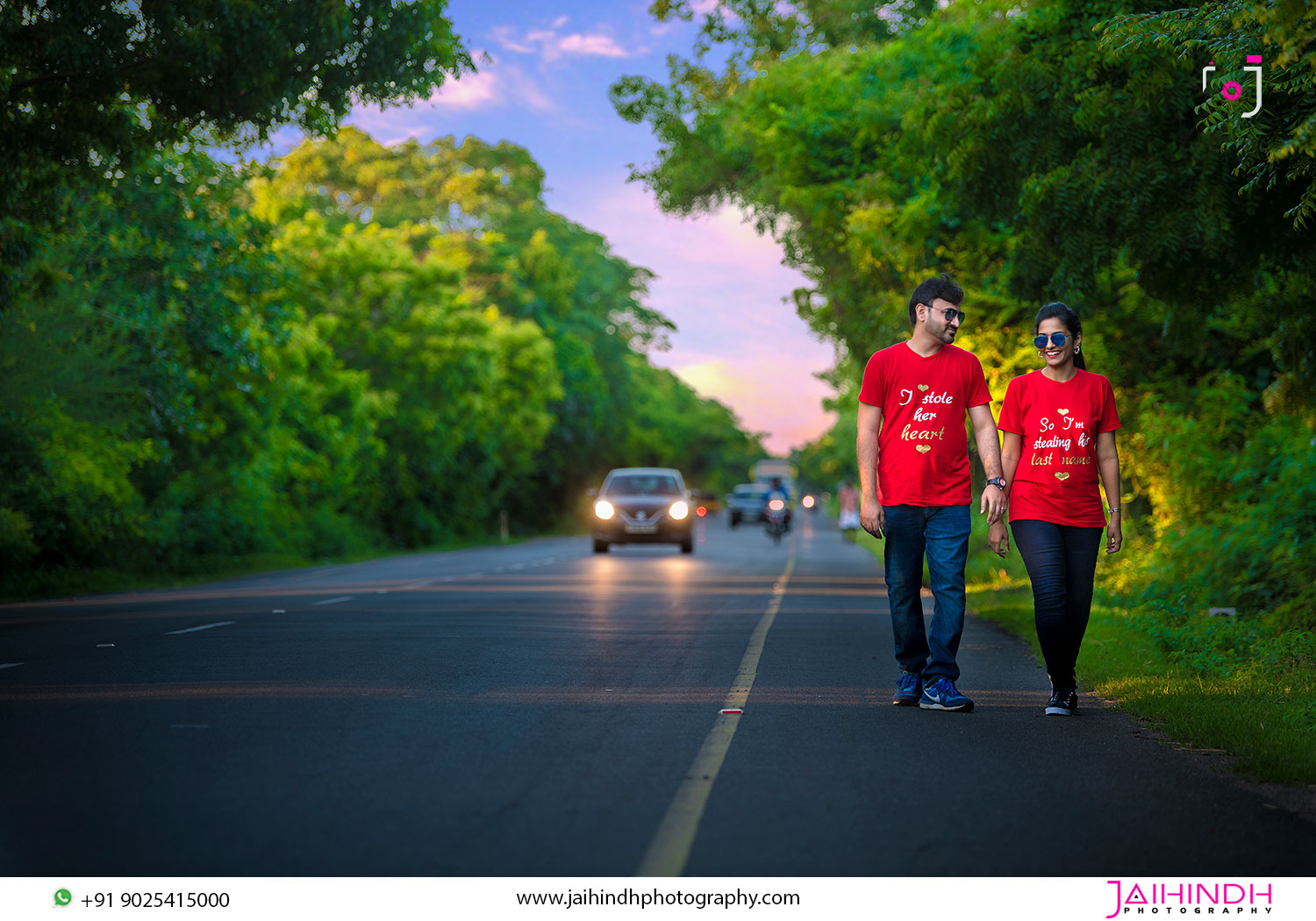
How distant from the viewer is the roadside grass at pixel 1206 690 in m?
7.70

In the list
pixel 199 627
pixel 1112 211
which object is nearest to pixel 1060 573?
pixel 1112 211

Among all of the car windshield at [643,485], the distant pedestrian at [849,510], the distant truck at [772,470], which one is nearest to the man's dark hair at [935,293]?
the car windshield at [643,485]

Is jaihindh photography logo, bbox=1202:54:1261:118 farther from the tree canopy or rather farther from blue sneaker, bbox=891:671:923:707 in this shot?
blue sneaker, bbox=891:671:923:707

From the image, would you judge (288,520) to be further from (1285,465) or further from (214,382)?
(1285,465)

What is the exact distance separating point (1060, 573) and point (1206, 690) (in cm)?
168

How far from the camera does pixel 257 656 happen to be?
37.7 ft

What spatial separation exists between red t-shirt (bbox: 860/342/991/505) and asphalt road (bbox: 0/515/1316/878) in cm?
125

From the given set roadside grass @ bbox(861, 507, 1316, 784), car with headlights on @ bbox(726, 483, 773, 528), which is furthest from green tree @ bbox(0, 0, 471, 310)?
car with headlights on @ bbox(726, 483, 773, 528)

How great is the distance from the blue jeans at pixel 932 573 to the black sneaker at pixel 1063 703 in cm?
56

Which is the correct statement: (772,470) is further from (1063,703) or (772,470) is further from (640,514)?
(1063,703)

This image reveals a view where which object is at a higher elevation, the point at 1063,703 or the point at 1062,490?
the point at 1062,490

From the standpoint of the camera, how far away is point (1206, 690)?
9930mm
